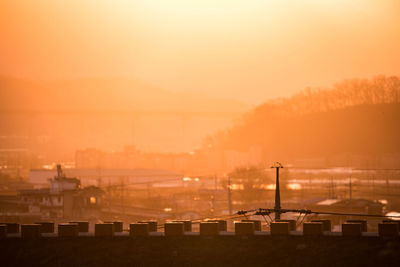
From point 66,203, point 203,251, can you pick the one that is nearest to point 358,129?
point 66,203

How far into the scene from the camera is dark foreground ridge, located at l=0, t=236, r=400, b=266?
2741 cm

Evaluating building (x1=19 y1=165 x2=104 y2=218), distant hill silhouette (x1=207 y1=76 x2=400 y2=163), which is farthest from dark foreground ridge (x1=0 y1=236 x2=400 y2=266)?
distant hill silhouette (x1=207 y1=76 x2=400 y2=163)

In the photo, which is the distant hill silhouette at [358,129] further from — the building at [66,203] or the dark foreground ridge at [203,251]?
the dark foreground ridge at [203,251]

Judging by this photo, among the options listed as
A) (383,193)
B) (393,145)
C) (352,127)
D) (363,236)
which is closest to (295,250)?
(363,236)

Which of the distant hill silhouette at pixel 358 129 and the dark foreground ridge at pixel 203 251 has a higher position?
the distant hill silhouette at pixel 358 129

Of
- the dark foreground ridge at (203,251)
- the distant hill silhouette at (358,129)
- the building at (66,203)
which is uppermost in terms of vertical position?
the distant hill silhouette at (358,129)

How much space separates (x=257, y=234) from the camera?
1217 inches

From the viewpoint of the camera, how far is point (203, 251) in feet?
99.8

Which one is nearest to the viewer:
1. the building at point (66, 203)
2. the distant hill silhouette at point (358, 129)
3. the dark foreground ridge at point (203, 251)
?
the dark foreground ridge at point (203, 251)

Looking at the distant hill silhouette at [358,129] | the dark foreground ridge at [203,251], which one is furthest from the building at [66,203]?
the distant hill silhouette at [358,129]

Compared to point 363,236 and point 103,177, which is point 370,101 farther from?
point 363,236

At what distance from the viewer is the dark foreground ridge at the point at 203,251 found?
27406 mm

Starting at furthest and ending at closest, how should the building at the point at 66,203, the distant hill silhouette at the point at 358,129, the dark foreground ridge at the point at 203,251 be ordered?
1. the distant hill silhouette at the point at 358,129
2. the building at the point at 66,203
3. the dark foreground ridge at the point at 203,251

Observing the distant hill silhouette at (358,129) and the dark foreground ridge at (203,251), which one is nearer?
the dark foreground ridge at (203,251)
